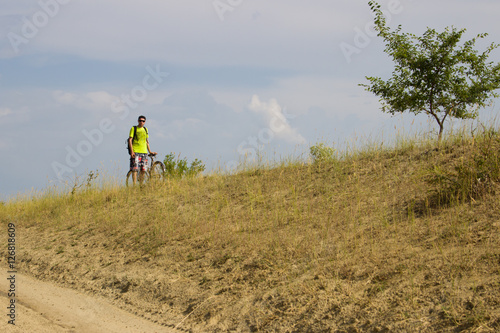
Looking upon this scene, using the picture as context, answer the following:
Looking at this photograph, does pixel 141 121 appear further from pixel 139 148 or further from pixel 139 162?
pixel 139 162

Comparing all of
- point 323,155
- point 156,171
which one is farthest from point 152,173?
point 323,155

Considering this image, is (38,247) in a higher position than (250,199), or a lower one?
→ lower

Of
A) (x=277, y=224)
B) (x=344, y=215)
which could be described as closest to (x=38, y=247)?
(x=277, y=224)

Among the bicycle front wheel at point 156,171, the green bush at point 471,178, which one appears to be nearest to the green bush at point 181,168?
the bicycle front wheel at point 156,171

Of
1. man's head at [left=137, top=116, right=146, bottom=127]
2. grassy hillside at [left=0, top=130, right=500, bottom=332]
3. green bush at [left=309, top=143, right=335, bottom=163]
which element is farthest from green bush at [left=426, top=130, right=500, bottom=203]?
man's head at [left=137, top=116, right=146, bottom=127]

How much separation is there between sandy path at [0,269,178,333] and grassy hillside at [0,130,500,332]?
0.87 ft

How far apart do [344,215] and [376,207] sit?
0.61m

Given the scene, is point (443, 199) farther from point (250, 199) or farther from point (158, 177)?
point (158, 177)

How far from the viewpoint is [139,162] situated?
1363cm

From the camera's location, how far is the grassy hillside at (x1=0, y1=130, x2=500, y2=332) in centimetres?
521

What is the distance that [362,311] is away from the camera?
16.9ft

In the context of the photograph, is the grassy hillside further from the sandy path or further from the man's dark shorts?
the man's dark shorts

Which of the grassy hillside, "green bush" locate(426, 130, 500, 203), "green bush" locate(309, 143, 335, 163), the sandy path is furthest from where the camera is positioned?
"green bush" locate(309, 143, 335, 163)

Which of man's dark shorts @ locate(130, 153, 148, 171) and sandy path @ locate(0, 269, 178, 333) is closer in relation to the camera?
sandy path @ locate(0, 269, 178, 333)
